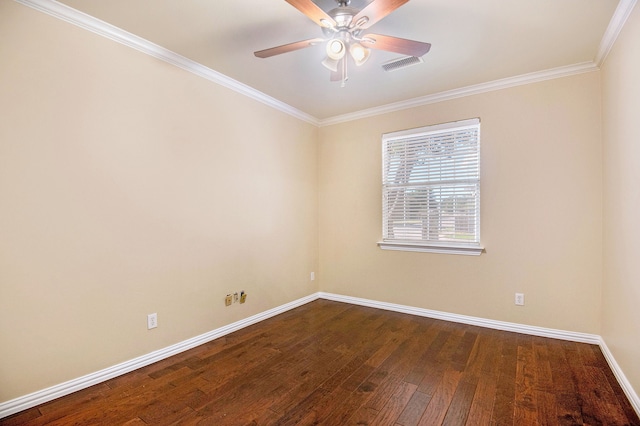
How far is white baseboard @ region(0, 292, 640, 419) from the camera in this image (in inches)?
73.6

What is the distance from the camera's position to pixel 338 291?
166 inches

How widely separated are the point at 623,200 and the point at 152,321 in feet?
12.1

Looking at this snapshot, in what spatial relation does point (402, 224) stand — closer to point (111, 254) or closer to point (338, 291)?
point (338, 291)

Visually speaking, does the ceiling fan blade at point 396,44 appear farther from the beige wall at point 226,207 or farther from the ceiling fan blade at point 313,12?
the beige wall at point 226,207

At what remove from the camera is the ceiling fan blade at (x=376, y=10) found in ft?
4.99

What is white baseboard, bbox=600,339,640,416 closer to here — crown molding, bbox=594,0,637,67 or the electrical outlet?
crown molding, bbox=594,0,637,67

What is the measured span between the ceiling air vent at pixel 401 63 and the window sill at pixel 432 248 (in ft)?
6.38

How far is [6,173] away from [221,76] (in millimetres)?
1846

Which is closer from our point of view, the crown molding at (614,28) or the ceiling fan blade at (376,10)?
the ceiling fan blade at (376,10)

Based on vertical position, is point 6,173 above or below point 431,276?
above

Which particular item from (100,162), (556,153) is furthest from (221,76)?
(556,153)

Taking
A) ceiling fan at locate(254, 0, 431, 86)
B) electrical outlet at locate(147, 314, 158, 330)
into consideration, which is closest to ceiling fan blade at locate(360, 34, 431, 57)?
ceiling fan at locate(254, 0, 431, 86)

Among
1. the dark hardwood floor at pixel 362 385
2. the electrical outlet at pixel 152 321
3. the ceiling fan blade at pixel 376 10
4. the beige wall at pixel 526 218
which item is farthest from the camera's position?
the beige wall at pixel 526 218

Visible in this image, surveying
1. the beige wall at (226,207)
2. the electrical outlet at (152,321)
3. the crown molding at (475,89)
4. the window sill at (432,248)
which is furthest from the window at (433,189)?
the electrical outlet at (152,321)
